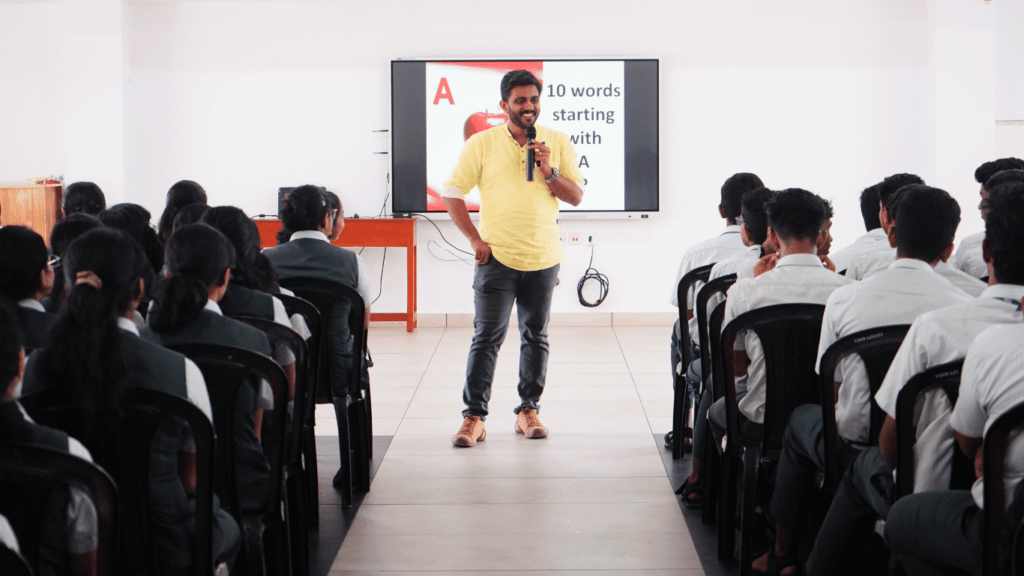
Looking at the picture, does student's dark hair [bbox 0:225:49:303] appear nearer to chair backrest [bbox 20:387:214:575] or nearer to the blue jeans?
chair backrest [bbox 20:387:214:575]

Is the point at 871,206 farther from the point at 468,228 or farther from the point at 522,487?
the point at 522,487

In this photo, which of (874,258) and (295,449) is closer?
(295,449)

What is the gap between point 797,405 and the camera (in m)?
2.43

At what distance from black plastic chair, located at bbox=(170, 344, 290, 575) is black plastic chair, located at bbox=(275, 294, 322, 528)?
519mm

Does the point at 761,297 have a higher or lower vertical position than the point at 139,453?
higher

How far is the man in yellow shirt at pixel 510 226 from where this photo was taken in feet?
12.6

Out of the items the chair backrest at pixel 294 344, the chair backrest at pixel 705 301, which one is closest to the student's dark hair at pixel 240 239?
the chair backrest at pixel 294 344

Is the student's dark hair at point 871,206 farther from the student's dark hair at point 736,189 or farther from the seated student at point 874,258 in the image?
the student's dark hair at point 736,189

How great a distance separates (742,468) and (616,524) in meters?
0.55

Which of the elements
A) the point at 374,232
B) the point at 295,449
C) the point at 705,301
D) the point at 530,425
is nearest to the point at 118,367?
the point at 295,449

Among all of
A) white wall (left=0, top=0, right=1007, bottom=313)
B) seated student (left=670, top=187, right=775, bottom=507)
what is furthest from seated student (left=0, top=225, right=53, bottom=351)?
white wall (left=0, top=0, right=1007, bottom=313)

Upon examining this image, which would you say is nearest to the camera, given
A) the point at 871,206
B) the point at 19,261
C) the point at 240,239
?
the point at 19,261

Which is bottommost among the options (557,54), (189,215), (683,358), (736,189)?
(683,358)

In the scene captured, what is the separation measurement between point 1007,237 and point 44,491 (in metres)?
1.67
